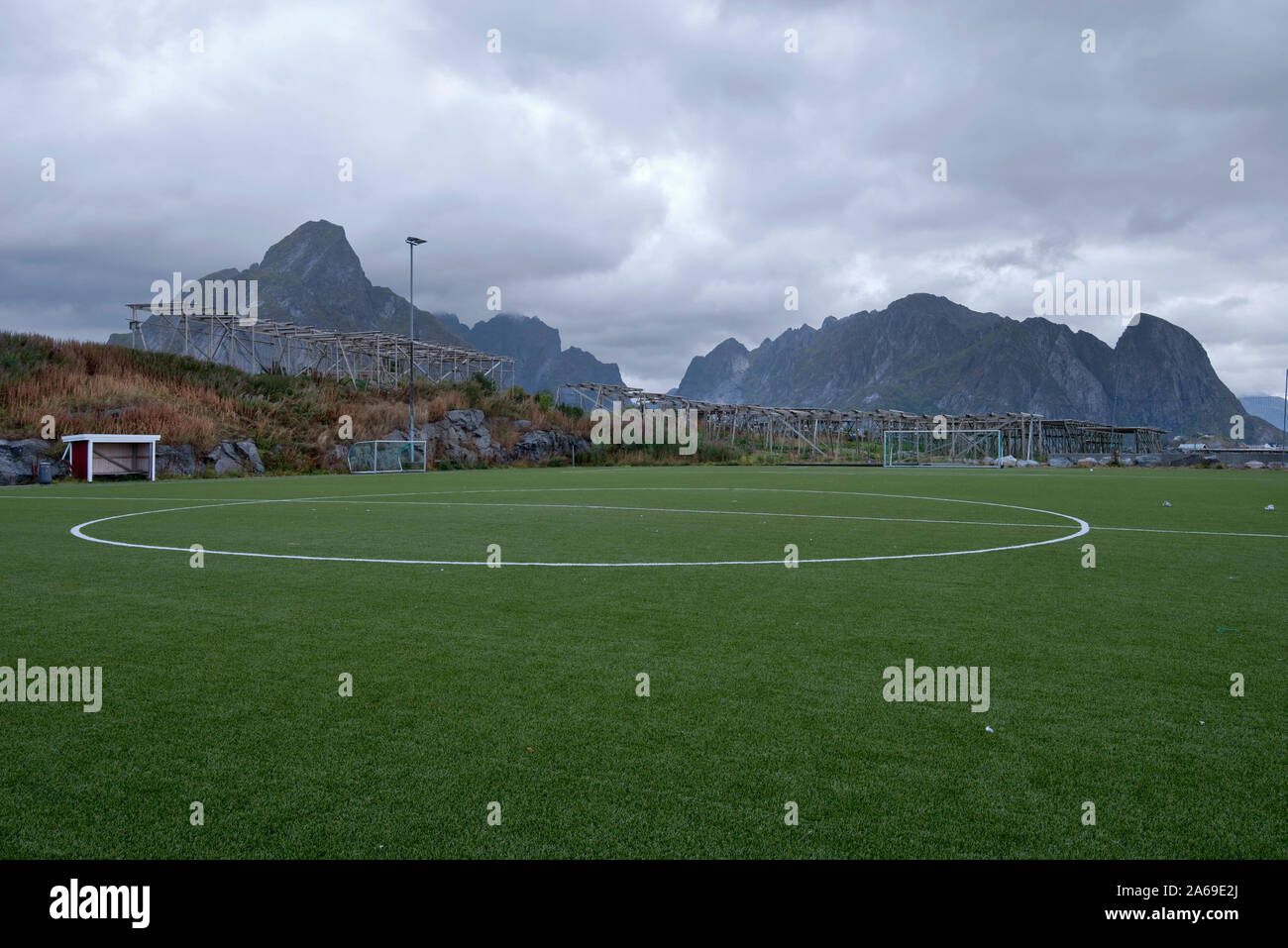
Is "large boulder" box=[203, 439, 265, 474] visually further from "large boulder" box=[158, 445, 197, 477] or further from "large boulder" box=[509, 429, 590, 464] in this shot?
"large boulder" box=[509, 429, 590, 464]

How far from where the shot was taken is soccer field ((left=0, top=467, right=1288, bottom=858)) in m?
2.97

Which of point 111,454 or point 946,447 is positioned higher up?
point 946,447

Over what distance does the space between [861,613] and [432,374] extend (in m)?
68.1

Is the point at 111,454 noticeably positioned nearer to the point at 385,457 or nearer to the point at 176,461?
the point at 176,461

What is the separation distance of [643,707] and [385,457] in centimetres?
4195

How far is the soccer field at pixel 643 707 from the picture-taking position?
2.97m

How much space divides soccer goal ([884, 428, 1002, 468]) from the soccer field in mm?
57933

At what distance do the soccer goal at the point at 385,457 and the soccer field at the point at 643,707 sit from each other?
1319 inches

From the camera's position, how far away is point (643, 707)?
423cm

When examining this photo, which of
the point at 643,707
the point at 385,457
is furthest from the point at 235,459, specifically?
the point at 643,707

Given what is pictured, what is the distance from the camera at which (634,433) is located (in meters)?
62.4
